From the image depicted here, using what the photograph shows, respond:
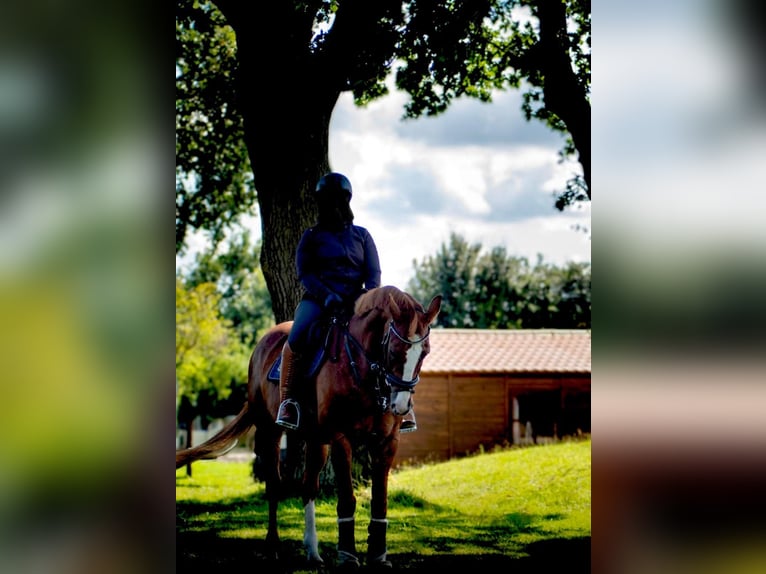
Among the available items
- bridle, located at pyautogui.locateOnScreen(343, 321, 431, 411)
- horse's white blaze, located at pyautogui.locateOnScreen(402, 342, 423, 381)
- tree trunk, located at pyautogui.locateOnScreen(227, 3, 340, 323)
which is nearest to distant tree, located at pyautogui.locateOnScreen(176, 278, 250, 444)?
tree trunk, located at pyautogui.locateOnScreen(227, 3, 340, 323)

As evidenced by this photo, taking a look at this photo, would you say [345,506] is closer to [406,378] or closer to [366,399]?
[366,399]

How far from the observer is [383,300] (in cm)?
580

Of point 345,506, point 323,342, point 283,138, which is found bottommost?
point 345,506

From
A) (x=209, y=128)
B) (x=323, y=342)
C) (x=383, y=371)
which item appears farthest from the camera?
(x=209, y=128)

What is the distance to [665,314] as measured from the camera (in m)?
3.68

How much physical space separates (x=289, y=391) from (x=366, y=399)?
31.0 inches

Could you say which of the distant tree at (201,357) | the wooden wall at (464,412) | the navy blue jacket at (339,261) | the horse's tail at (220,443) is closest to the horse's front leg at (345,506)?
the navy blue jacket at (339,261)

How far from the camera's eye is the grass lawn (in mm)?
7270

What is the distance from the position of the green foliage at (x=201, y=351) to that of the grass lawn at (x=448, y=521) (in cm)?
1588

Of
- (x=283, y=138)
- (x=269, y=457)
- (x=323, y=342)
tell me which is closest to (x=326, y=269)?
(x=323, y=342)

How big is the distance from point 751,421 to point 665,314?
65cm

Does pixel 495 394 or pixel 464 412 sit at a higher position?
pixel 495 394

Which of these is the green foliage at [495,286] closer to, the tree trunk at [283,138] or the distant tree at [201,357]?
the distant tree at [201,357]

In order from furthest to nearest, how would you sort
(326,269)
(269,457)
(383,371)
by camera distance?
1. (269,457)
2. (326,269)
3. (383,371)
